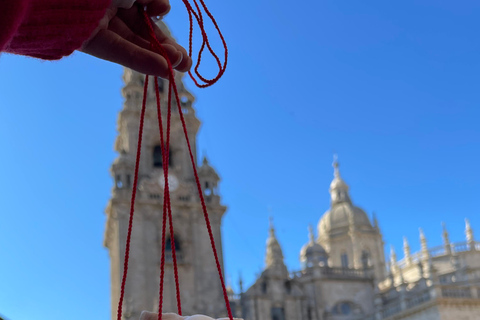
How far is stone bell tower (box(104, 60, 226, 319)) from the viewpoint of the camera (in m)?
30.1

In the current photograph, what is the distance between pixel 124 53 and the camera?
1941 millimetres

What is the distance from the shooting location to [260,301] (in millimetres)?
32875

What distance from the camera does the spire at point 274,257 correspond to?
113 ft

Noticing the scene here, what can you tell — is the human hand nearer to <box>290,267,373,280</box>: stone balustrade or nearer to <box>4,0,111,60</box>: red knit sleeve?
<box>4,0,111,60</box>: red knit sleeve

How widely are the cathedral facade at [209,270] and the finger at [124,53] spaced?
27.7m

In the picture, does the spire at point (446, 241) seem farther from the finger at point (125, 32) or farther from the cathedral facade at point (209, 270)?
the finger at point (125, 32)

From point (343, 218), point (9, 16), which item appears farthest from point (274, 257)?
point (9, 16)

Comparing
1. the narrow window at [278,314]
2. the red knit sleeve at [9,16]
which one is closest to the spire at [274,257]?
the narrow window at [278,314]

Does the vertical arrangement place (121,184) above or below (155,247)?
above

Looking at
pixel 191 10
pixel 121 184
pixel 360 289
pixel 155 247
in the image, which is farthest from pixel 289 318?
pixel 191 10

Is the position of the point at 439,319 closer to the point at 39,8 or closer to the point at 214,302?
the point at 214,302

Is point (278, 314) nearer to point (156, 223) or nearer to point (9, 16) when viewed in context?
point (156, 223)

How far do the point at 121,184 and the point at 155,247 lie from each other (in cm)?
373

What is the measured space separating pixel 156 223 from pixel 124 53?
30.1 meters
